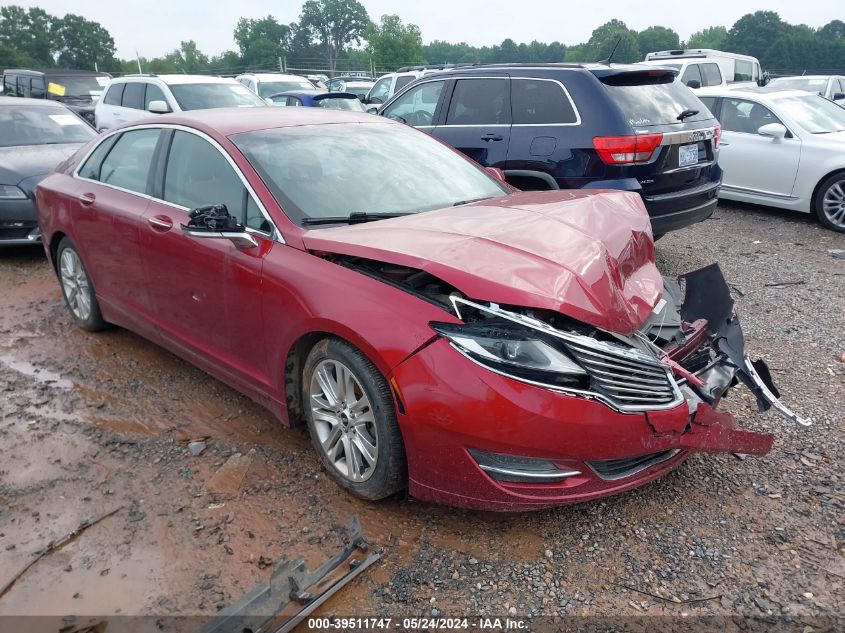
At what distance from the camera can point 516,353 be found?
2.49 metres

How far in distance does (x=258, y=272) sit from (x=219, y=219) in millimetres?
317

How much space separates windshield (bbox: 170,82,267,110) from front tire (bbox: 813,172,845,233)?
324 inches

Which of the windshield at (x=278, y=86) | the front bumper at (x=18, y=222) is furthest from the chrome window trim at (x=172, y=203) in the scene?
the windshield at (x=278, y=86)

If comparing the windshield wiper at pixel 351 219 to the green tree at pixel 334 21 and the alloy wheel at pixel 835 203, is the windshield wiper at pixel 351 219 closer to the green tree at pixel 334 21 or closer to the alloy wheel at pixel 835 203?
the alloy wheel at pixel 835 203

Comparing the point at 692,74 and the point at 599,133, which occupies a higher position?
the point at 692,74

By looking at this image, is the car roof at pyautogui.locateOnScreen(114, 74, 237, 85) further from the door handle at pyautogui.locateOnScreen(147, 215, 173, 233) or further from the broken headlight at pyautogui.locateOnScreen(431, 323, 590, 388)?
the broken headlight at pyautogui.locateOnScreen(431, 323, 590, 388)

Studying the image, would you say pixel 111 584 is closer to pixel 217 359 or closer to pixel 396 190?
pixel 217 359

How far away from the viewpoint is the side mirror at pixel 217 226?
316 cm

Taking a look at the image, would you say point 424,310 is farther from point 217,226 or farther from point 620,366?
point 217,226

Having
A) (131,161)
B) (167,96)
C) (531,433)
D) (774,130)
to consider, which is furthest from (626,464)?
(167,96)

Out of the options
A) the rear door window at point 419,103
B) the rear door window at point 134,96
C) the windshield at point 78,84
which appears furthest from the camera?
the windshield at point 78,84

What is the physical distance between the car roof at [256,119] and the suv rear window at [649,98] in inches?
91.7

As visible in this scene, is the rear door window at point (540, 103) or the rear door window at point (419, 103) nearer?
the rear door window at point (540, 103)

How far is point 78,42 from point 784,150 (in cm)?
7717
